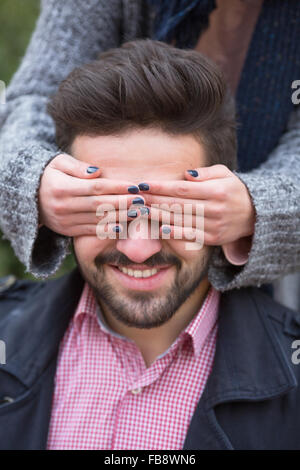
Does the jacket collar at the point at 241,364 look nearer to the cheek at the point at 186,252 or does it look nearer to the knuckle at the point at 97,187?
the cheek at the point at 186,252

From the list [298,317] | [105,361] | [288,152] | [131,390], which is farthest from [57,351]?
[288,152]

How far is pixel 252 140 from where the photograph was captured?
178cm

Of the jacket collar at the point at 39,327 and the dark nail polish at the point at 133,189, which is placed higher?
the dark nail polish at the point at 133,189

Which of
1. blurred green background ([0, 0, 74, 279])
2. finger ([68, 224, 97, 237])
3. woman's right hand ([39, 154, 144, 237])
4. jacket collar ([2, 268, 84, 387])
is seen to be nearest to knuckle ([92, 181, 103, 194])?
woman's right hand ([39, 154, 144, 237])

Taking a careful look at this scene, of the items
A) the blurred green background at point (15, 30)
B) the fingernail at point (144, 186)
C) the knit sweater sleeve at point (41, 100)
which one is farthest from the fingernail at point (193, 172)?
the blurred green background at point (15, 30)

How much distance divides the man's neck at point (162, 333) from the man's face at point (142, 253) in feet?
0.32

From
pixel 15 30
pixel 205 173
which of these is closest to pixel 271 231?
pixel 205 173

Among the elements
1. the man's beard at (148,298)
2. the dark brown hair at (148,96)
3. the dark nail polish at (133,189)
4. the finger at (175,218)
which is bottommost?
the man's beard at (148,298)

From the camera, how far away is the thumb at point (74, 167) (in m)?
1.35

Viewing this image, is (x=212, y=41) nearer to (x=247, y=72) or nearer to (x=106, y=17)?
(x=247, y=72)

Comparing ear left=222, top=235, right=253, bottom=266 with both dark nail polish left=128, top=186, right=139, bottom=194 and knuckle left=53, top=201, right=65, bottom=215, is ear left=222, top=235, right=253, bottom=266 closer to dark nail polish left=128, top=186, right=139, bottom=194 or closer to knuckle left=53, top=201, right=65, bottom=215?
dark nail polish left=128, top=186, right=139, bottom=194

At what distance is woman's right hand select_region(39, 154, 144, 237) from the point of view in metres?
1.31

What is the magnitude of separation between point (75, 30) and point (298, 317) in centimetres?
108

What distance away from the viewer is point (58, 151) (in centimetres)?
152
